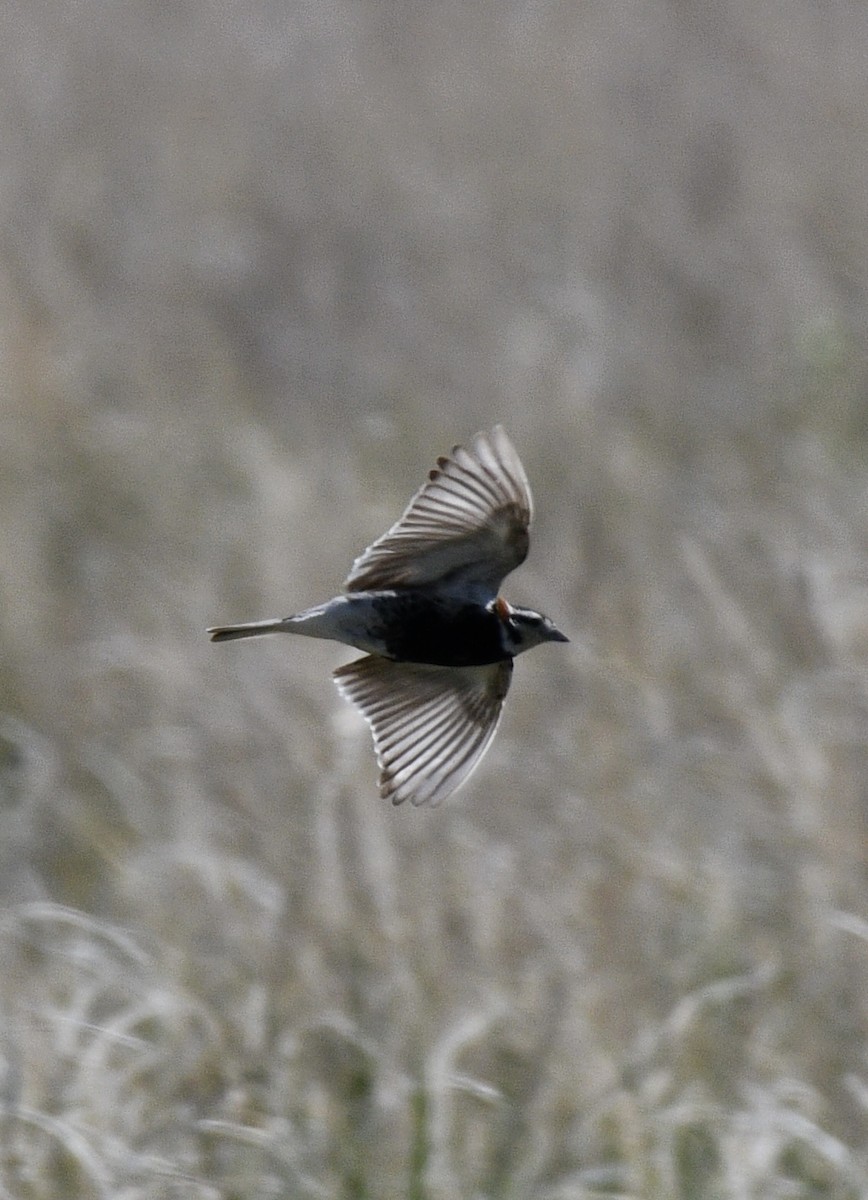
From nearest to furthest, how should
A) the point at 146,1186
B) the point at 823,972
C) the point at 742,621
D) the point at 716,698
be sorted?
1. the point at 146,1186
2. the point at 823,972
3. the point at 742,621
4. the point at 716,698

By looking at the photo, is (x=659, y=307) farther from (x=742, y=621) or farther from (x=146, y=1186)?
(x=146, y=1186)

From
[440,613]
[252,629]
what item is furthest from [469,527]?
[252,629]

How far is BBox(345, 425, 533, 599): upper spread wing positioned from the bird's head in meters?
0.05

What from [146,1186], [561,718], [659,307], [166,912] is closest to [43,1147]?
[146,1186]

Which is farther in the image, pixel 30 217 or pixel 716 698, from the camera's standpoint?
pixel 30 217

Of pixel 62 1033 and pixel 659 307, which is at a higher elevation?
pixel 659 307

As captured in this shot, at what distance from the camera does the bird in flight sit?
157cm

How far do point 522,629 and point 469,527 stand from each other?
10cm

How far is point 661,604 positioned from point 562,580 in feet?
0.64

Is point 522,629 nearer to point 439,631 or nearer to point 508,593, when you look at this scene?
point 439,631

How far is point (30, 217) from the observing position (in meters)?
6.22

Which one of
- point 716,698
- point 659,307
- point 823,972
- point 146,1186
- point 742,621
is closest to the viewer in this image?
point 146,1186

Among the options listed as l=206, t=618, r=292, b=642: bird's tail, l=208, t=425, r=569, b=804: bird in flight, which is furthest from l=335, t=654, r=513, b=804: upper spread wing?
l=206, t=618, r=292, b=642: bird's tail

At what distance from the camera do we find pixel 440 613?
159 cm
